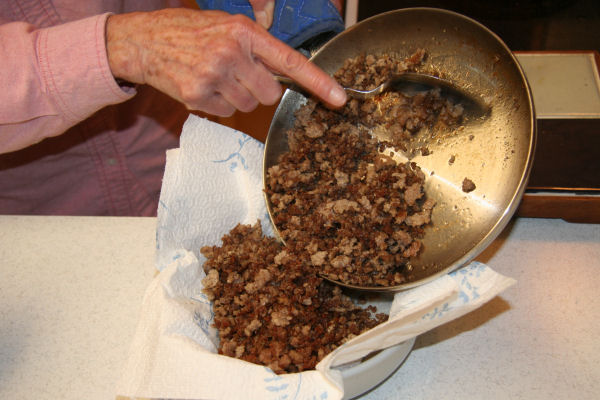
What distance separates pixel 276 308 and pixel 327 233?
17cm

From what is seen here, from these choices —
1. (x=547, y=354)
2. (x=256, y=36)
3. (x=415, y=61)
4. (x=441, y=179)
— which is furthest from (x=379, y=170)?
(x=547, y=354)

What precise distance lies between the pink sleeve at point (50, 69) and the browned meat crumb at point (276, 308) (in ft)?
1.33

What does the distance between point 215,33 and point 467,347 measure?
2.56 ft

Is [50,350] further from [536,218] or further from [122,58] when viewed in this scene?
[536,218]

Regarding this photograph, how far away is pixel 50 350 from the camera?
963mm

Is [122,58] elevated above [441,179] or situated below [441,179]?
above

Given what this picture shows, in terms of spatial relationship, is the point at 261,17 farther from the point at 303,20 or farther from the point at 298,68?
the point at 298,68

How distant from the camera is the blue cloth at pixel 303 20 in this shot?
3.26 feet

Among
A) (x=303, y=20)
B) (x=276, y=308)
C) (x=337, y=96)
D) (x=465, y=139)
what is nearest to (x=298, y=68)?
(x=337, y=96)

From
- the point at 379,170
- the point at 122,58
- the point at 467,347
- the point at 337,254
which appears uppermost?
the point at 122,58

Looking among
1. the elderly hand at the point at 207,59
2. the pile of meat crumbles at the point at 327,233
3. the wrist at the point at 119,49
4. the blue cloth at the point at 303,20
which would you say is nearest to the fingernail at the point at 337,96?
the elderly hand at the point at 207,59

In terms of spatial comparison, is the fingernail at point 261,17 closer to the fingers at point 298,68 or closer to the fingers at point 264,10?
the fingers at point 264,10

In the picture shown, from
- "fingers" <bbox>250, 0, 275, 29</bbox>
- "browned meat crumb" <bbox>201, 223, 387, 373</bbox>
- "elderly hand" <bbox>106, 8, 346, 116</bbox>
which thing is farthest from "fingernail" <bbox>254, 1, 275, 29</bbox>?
"browned meat crumb" <bbox>201, 223, 387, 373</bbox>

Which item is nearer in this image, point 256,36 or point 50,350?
point 256,36
